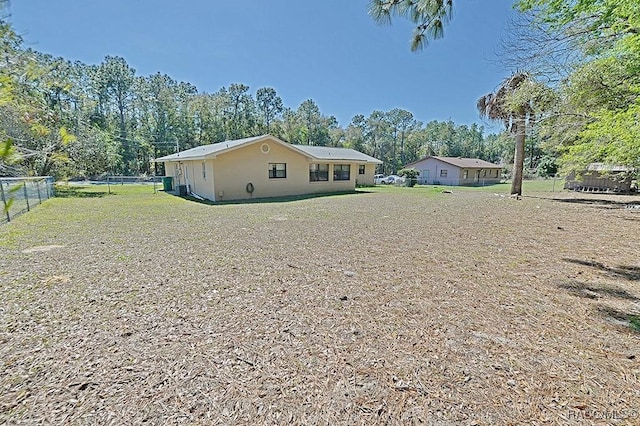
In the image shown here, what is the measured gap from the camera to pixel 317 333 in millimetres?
3160

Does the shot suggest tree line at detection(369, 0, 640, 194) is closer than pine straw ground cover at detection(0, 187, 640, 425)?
No

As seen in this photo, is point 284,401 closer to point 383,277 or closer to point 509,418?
point 509,418

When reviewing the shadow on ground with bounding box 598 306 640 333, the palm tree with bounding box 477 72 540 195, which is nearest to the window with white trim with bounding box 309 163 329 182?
the palm tree with bounding box 477 72 540 195

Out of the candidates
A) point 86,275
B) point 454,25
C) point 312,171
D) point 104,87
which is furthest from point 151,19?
point 104,87

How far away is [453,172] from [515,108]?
24454mm

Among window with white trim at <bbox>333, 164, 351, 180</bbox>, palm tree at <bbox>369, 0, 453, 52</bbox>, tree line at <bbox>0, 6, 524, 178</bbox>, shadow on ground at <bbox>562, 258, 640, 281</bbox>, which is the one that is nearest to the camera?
palm tree at <bbox>369, 0, 453, 52</bbox>

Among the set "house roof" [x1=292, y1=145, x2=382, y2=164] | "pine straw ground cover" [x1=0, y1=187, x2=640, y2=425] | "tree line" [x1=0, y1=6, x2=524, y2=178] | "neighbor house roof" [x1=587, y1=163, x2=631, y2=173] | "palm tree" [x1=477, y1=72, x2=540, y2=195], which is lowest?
"pine straw ground cover" [x1=0, y1=187, x2=640, y2=425]

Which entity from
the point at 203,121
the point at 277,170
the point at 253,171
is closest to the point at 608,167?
the point at 277,170

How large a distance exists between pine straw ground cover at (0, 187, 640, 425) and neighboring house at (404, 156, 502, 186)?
3294cm

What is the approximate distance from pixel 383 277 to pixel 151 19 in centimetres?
899

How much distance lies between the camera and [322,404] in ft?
7.24

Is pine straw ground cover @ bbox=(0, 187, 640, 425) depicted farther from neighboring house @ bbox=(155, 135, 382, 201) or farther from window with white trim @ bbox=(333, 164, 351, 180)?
window with white trim @ bbox=(333, 164, 351, 180)

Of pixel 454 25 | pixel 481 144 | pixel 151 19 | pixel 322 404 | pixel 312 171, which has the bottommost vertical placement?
pixel 322 404

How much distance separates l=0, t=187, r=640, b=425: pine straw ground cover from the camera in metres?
2.18
